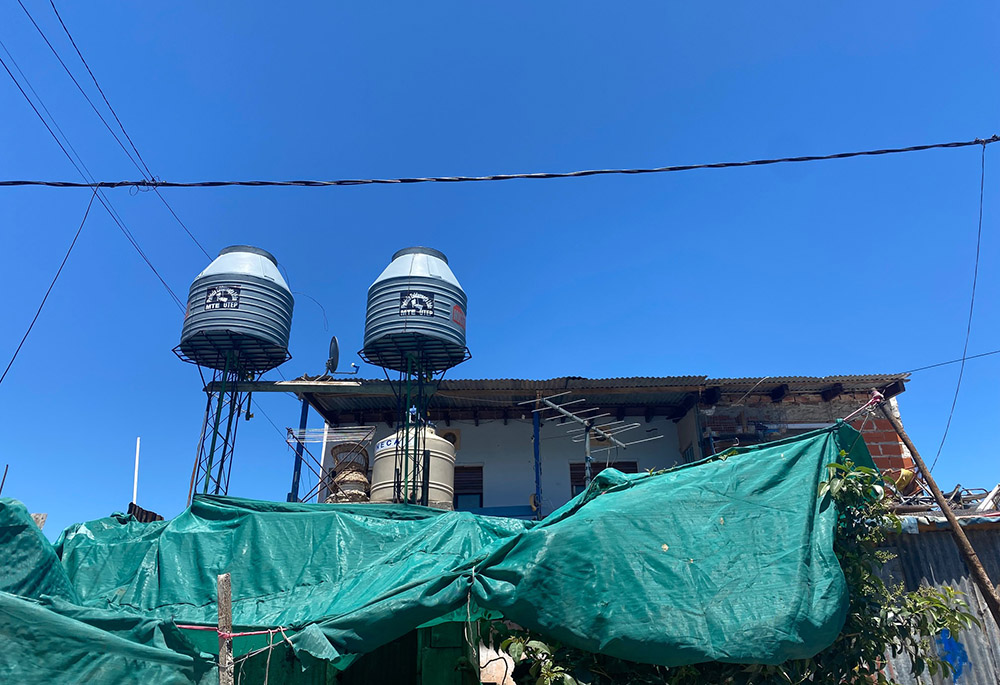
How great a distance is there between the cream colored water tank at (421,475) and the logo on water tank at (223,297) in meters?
4.31

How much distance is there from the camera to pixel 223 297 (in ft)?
44.7

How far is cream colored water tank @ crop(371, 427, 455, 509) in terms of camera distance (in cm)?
1286

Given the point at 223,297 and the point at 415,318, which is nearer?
the point at 415,318

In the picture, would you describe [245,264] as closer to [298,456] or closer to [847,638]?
[298,456]

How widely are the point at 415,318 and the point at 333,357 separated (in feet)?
10.6

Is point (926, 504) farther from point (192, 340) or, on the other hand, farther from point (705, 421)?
point (192, 340)

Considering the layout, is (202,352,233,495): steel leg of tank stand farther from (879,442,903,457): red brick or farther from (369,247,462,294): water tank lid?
(879,442,903,457): red brick

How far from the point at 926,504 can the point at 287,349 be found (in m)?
12.2

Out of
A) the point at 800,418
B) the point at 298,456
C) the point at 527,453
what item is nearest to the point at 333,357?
the point at 298,456

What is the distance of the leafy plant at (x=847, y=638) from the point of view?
4379 mm

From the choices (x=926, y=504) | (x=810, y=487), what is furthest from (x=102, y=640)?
(x=926, y=504)

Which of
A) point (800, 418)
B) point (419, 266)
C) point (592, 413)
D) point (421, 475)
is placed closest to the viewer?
point (421, 475)

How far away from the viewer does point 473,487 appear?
16.1 metres

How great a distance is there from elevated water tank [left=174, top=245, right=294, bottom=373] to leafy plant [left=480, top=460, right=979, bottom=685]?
10280mm
